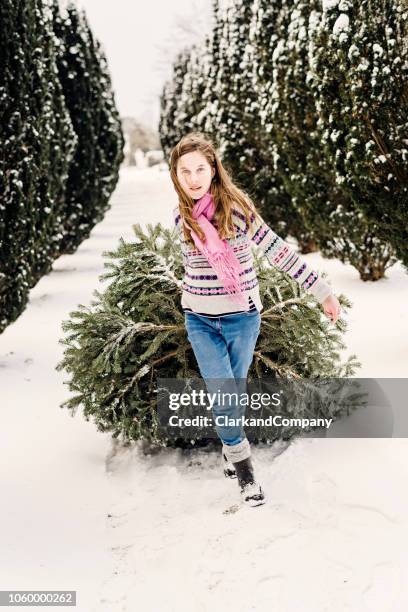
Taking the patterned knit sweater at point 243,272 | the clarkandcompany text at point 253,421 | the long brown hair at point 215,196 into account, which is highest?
the long brown hair at point 215,196

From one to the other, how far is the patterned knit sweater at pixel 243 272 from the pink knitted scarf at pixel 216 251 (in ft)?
0.13

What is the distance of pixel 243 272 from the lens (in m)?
2.76

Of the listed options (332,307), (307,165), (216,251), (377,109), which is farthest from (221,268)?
(307,165)

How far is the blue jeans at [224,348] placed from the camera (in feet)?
9.17

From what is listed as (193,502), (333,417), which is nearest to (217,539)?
(193,502)

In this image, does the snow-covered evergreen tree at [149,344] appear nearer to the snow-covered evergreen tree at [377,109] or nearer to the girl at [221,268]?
the girl at [221,268]

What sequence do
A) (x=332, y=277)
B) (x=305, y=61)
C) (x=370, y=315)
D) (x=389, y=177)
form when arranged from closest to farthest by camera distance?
(x=389, y=177), (x=370, y=315), (x=305, y=61), (x=332, y=277)

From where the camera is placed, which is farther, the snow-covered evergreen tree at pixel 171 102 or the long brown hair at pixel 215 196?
the snow-covered evergreen tree at pixel 171 102

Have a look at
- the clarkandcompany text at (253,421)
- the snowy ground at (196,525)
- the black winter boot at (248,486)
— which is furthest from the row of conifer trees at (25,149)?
the black winter boot at (248,486)

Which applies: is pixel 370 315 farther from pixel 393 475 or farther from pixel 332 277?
pixel 393 475

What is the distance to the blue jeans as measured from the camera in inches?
110

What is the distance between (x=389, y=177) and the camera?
495 centimetres

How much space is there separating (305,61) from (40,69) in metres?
3.72

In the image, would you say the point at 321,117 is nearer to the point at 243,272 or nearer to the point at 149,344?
the point at 149,344
